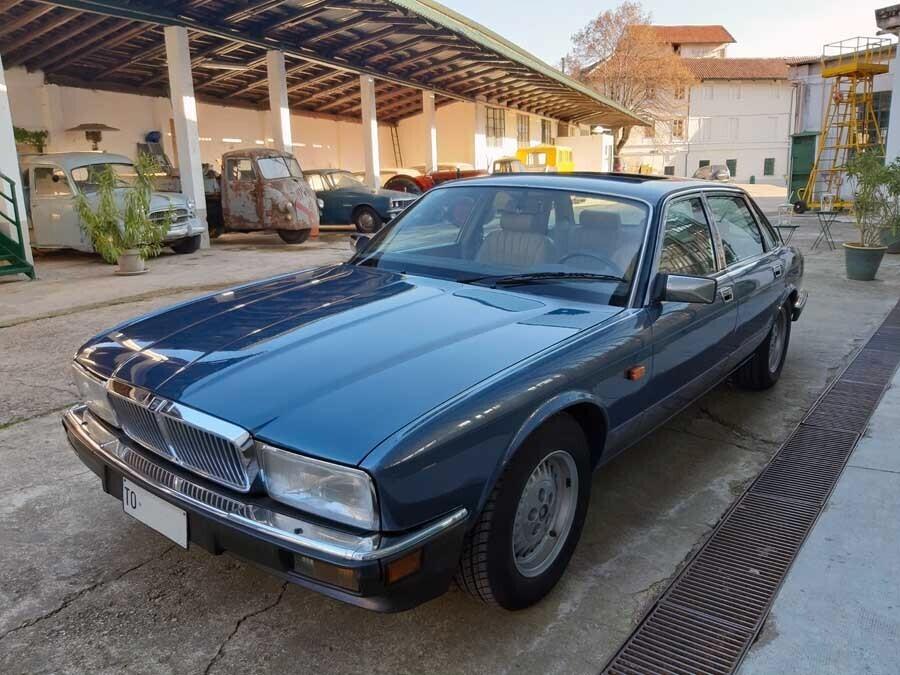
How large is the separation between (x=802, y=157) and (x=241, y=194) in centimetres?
1699

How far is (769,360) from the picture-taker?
4.78 m

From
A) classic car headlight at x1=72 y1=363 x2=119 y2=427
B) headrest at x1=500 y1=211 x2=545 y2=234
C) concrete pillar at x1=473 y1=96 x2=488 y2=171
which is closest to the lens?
classic car headlight at x1=72 y1=363 x2=119 y2=427

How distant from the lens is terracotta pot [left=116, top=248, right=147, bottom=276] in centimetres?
979

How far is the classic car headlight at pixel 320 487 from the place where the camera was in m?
1.83

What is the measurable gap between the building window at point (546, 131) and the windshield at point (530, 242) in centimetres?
3004

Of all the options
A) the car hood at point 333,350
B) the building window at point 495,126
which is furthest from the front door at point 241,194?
the building window at point 495,126

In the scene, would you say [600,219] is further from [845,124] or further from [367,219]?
[845,124]

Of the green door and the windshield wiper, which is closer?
the windshield wiper

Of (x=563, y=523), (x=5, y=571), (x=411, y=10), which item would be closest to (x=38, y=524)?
(x=5, y=571)

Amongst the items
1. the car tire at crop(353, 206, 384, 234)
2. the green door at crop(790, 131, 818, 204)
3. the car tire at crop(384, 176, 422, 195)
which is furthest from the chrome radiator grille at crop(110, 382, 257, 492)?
the green door at crop(790, 131, 818, 204)

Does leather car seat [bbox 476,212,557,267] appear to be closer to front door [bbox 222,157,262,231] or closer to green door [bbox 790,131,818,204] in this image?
front door [bbox 222,157,262,231]

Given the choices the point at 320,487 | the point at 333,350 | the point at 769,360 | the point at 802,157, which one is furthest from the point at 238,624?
the point at 802,157

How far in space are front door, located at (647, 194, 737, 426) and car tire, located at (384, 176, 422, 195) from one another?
15620 mm

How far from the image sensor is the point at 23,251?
9.41 meters
